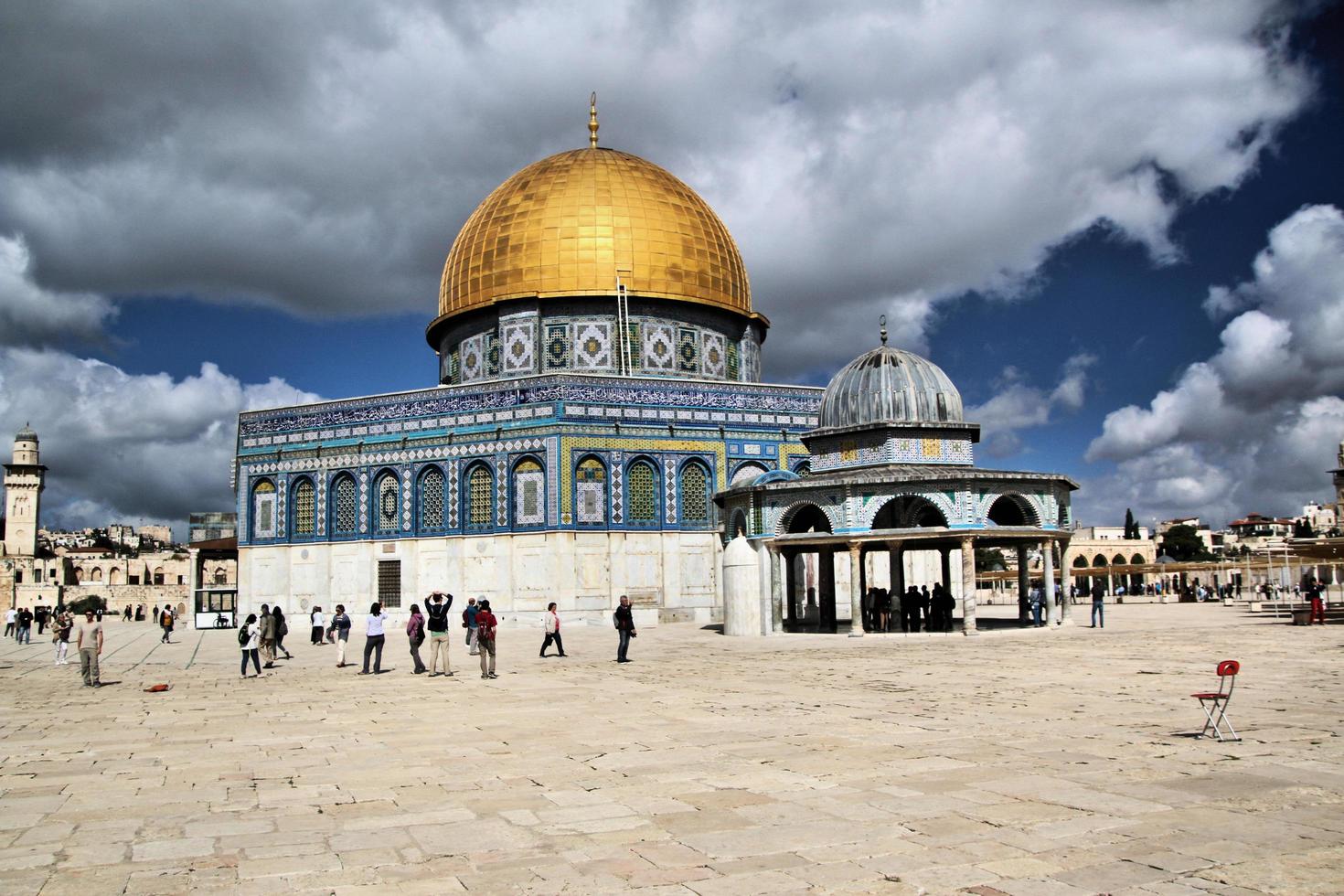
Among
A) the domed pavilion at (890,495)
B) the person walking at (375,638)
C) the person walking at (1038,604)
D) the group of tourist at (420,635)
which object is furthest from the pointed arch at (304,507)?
the person walking at (1038,604)

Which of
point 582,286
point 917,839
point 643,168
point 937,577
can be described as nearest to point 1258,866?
point 917,839

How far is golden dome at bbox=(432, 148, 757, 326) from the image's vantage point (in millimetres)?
39719

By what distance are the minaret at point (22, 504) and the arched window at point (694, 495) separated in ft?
258

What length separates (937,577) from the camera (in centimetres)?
3734

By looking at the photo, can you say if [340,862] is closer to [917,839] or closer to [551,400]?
[917,839]

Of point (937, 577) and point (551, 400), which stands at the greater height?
point (551, 400)

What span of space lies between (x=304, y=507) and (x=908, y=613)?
2133 cm

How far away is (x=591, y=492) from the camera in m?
34.5

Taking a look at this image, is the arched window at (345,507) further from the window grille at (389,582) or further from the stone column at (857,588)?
the stone column at (857,588)

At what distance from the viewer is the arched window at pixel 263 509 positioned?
38781 mm

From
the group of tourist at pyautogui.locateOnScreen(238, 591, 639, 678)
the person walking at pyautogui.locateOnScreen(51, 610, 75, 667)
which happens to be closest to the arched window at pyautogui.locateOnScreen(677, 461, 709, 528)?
the group of tourist at pyautogui.locateOnScreen(238, 591, 639, 678)

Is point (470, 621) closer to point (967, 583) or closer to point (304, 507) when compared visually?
point (967, 583)

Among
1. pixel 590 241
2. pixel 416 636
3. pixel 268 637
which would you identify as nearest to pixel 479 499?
pixel 590 241

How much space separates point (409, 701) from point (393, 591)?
899 inches
